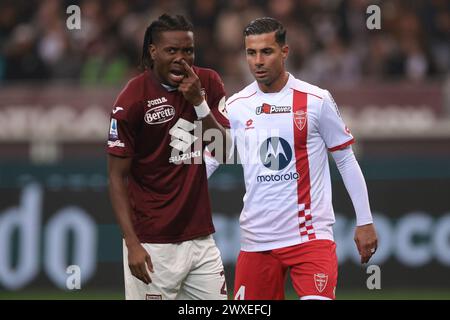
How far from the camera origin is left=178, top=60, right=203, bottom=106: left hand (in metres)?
6.72

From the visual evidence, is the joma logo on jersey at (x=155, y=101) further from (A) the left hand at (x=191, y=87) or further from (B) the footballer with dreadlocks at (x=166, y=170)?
(A) the left hand at (x=191, y=87)

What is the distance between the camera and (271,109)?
7.46 m

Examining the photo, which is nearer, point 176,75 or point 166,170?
point 176,75

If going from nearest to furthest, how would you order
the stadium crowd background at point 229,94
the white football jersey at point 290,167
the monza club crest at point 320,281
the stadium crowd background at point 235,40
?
the monza club crest at point 320,281, the white football jersey at point 290,167, the stadium crowd background at point 229,94, the stadium crowd background at point 235,40

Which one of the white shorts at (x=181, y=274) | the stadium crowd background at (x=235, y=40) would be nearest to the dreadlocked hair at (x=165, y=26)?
the white shorts at (x=181, y=274)

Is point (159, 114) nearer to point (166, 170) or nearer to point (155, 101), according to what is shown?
point (155, 101)

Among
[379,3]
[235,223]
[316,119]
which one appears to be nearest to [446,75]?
[379,3]

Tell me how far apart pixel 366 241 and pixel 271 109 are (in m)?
1.07

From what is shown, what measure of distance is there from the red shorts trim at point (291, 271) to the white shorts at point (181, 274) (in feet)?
1.18

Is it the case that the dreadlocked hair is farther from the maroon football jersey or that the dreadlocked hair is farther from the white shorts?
the white shorts

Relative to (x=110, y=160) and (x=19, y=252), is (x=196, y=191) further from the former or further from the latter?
(x=19, y=252)

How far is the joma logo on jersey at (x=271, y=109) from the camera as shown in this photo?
7426mm

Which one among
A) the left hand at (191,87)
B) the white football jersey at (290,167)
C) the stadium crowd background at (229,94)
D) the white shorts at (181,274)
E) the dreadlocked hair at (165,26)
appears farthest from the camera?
the stadium crowd background at (229,94)

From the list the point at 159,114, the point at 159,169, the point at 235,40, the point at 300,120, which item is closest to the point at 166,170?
the point at 159,169
